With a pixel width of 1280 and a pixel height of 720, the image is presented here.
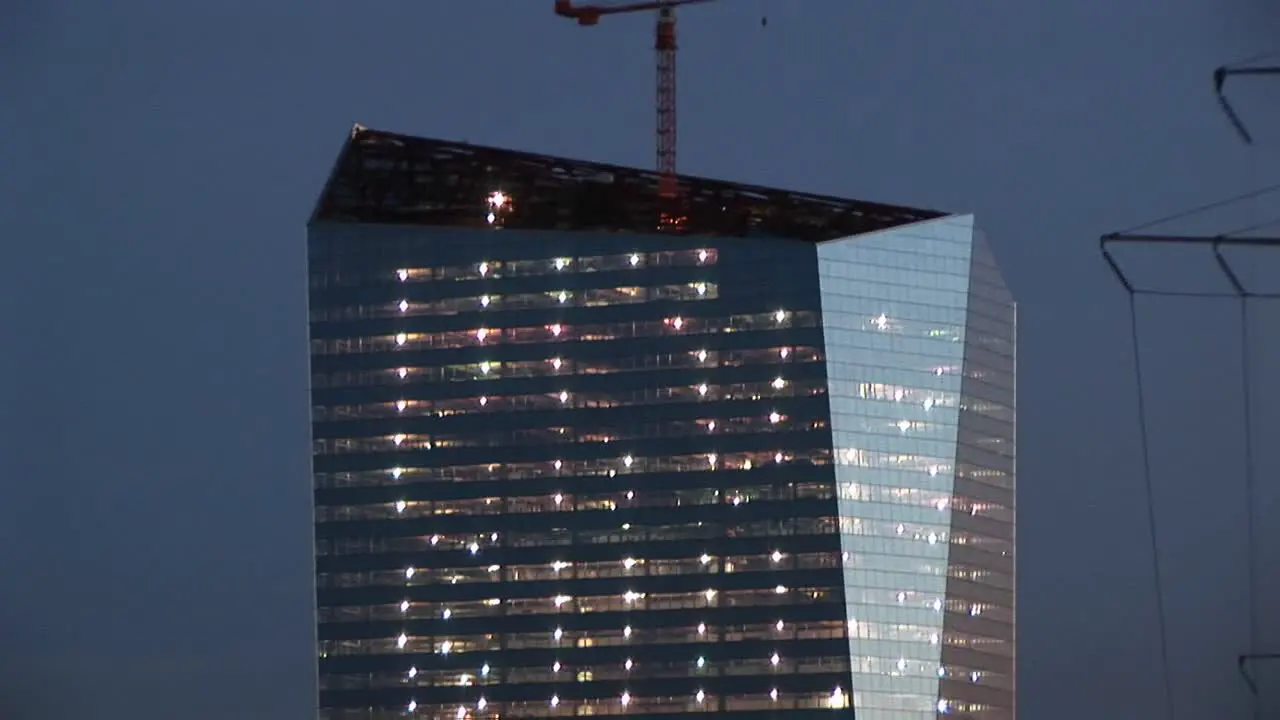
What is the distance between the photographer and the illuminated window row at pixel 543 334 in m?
197

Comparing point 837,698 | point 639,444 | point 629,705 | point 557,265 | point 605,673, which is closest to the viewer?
point 837,698

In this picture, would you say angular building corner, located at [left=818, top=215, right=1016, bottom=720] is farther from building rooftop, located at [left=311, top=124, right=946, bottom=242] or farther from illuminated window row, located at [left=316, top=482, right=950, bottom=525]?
building rooftop, located at [left=311, top=124, right=946, bottom=242]

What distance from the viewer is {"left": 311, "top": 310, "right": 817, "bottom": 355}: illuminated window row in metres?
197

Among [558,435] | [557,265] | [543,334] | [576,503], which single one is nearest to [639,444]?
[558,435]

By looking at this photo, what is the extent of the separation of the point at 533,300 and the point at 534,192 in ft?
20.7

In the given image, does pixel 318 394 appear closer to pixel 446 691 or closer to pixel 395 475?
pixel 395 475

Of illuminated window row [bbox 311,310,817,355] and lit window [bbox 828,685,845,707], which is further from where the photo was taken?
illuminated window row [bbox 311,310,817,355]

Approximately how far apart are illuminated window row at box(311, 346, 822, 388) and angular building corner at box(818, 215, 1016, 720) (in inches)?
262

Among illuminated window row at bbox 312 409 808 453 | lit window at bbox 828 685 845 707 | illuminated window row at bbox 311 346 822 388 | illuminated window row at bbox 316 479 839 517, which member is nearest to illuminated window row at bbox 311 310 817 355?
illuminated window row at bbox 311 346 822 388

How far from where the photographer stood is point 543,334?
19812 centimetres

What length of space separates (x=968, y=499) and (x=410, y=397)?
33.0 meters

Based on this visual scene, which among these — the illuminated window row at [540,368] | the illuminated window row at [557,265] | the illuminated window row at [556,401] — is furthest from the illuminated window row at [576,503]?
the illuminated window row at [557,265]

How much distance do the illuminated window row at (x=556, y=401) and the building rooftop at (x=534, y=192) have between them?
9.07m

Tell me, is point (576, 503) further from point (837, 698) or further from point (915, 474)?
point (915, 474)
